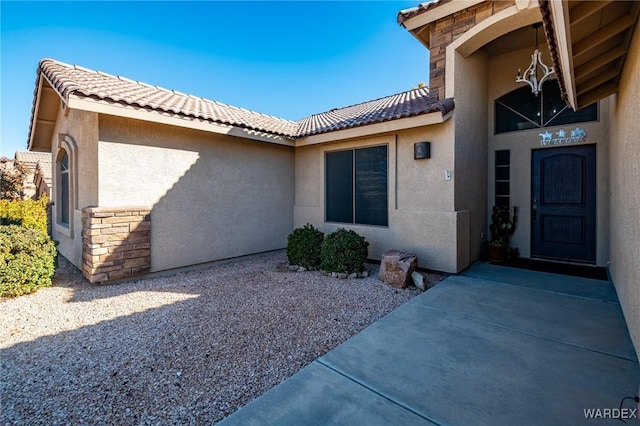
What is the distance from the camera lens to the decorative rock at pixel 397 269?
246 inches

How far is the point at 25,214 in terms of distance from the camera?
9.38m

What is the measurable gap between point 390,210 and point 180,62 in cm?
1157

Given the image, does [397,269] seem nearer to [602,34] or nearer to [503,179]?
[602,34]

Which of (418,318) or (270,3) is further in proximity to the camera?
(270,3)

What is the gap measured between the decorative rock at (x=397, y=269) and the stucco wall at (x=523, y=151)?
411cm

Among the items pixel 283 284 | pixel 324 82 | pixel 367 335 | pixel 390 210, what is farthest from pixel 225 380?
pixel 324 82

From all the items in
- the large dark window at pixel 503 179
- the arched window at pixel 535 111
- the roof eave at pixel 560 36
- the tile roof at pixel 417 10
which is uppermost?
the tile roof at pixel 417 10

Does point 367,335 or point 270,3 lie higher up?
point 270,3

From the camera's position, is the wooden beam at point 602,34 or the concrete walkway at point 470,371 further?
the wooden beam at point 602,34

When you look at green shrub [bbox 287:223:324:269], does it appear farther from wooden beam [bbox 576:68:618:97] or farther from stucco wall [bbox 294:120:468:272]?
wooden beam [bbox 576:68:618:97]

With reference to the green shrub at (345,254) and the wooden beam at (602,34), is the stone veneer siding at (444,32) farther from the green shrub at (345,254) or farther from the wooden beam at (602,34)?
the green shrub at (345,254)

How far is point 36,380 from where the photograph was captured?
3.12 m

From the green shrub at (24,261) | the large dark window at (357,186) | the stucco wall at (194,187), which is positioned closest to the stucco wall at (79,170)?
the stucco wall at (194,187)

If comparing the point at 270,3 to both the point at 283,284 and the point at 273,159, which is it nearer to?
the point at 273,159
